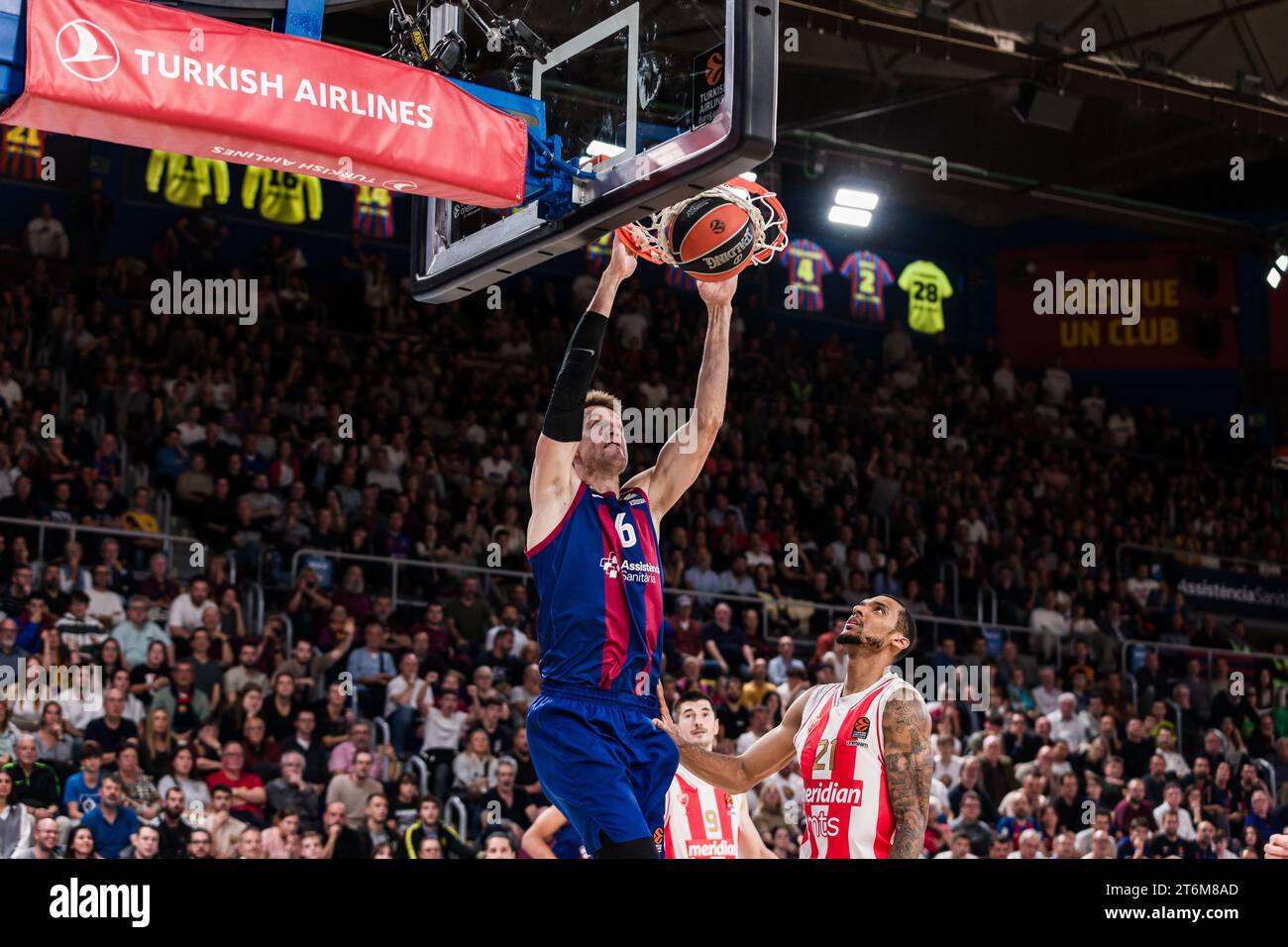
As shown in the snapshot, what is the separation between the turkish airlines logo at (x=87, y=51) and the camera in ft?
16.1

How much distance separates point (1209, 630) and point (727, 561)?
599 centimetres

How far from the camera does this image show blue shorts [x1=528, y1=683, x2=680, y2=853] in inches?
196

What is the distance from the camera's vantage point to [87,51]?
4949mm

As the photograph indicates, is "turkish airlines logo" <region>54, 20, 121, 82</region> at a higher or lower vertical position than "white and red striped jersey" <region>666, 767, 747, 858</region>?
higher

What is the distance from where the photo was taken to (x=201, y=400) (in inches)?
534

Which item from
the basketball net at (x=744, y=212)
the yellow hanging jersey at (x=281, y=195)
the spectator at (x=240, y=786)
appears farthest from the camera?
the yellow hanging jersey at (x=281, y=195)

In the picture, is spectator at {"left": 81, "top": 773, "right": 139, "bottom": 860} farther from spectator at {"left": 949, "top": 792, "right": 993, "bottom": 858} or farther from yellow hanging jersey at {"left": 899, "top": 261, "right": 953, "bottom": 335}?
yellow hanging jersey at {"left": 899, "top": 261, "right": 953, "bottom": 335}

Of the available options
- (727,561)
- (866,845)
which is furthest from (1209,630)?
(866,845)

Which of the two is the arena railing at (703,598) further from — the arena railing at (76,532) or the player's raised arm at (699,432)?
the player's raised arm at (699,432)

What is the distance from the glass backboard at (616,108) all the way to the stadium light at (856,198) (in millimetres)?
12117

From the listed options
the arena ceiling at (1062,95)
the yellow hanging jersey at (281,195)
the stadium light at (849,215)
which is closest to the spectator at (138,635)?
the arena ceiling at (1062,95)

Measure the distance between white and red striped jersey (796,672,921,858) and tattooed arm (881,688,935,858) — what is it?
0.03 metres

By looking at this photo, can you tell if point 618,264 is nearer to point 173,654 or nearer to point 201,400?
point 173,654

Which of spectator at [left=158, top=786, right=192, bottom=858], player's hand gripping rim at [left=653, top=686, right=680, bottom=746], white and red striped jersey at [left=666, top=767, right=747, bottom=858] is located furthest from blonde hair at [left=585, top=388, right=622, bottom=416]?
spectator at [left=158, top=786, right=192, bottom=858]
